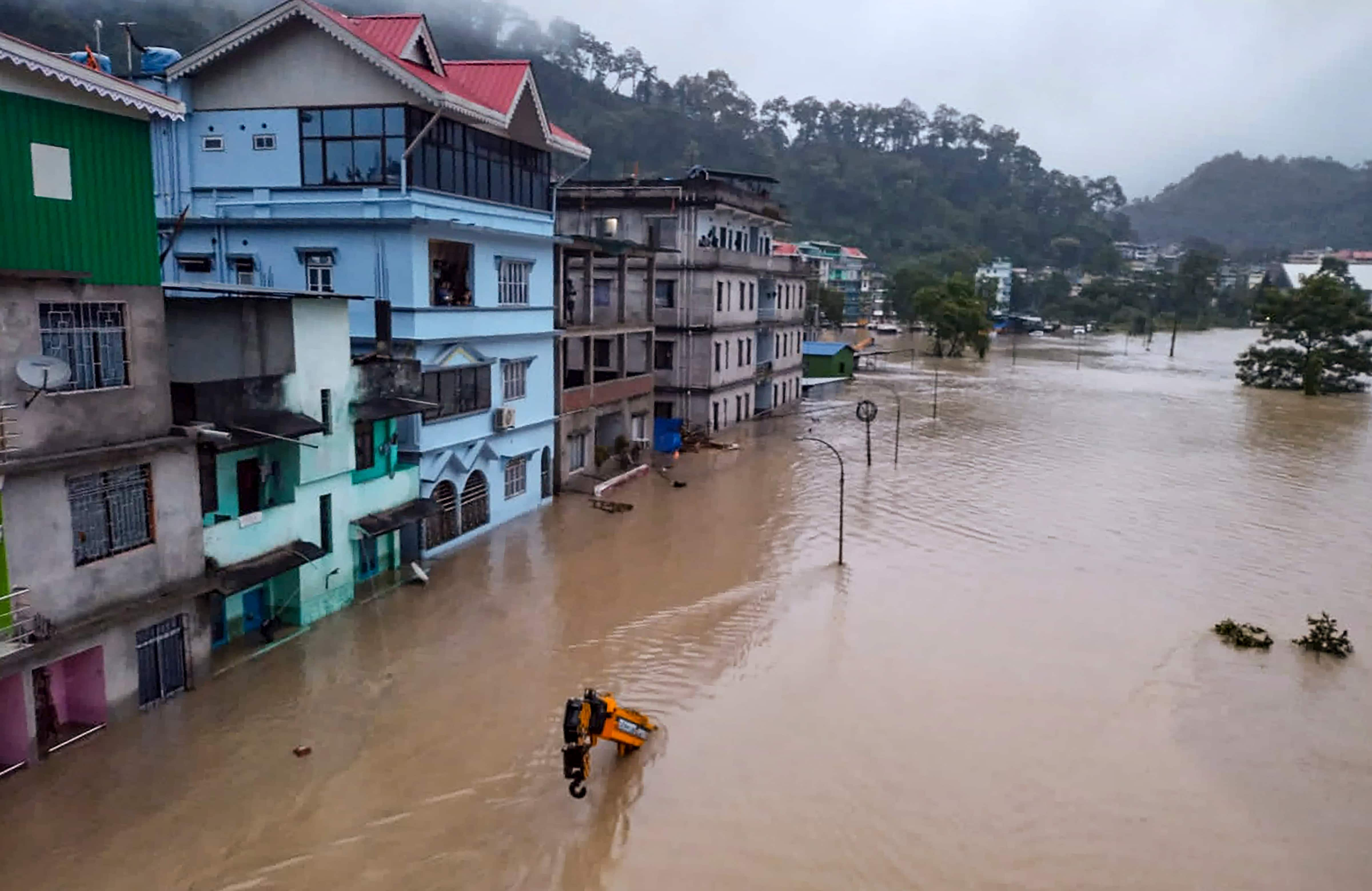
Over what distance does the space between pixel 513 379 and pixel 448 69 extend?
8832 mm

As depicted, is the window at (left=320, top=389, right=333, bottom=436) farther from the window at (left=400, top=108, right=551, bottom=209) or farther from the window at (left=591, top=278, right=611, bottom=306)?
the window at (left=591, top=278, right=611, bottom=306)

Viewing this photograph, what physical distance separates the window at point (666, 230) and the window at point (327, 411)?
2339cm

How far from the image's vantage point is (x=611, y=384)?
33.2 m

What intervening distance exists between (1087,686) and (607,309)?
25.1 m

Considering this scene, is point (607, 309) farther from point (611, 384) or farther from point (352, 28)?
point (352, 28)

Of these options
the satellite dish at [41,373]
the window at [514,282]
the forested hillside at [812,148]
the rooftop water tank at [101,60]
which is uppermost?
the forested hillside at [812,148]

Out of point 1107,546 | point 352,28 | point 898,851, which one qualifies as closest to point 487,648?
point 898,851

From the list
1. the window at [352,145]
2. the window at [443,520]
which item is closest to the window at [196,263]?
the window at [352,145]

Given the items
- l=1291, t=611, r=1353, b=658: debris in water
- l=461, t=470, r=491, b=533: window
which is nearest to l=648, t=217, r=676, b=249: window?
l=461, t=470, r=491, b=533: window

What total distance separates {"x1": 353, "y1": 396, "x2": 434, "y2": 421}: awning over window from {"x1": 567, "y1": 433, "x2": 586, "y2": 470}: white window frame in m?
9.60

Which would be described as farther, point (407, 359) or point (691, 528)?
point (691, 528)

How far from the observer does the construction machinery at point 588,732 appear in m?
12.4

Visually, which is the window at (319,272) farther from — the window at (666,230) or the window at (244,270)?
the window at (666,230)

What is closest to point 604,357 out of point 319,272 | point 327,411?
point 319,272
